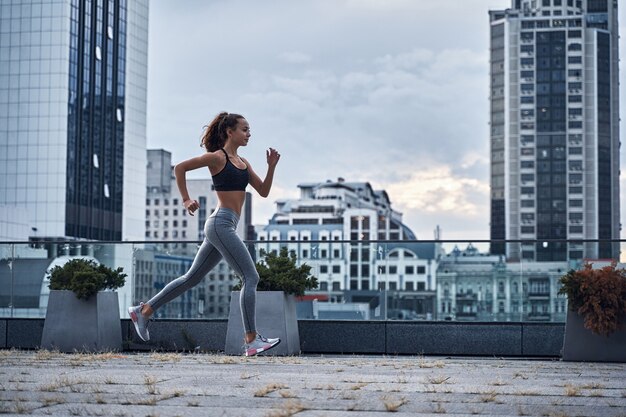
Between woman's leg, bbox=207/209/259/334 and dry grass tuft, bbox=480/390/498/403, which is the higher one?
woman's leg, bbox=207/209/259/334

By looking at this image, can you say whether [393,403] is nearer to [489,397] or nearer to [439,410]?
[439,410]

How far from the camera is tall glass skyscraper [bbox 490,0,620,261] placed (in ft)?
575

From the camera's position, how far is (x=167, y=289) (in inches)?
344

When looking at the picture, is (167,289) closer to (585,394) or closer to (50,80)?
Answer: (585,394)

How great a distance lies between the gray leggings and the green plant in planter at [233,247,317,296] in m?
3.14

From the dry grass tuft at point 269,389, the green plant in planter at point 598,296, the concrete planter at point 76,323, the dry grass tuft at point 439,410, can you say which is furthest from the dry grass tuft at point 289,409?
the concrete planter at point 76,323

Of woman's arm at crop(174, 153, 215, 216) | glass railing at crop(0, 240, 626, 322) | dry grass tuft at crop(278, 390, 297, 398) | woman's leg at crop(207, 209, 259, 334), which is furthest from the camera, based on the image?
glass railing at crop(0, 240, 626, 322)

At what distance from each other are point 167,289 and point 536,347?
534 centimetres

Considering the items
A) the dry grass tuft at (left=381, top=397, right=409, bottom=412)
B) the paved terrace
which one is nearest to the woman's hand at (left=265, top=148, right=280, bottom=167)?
the paved terrace

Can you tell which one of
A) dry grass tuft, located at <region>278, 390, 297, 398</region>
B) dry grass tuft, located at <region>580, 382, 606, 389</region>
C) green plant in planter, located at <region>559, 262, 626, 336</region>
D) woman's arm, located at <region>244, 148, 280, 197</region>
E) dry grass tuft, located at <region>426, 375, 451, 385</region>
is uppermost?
woman's arm, located at <region>244, 148, 280, 197</region>

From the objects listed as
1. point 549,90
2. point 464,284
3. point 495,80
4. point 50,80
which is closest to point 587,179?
point 549,90

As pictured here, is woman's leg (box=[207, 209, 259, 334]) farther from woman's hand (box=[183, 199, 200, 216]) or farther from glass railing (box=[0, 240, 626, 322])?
glass railing (box=[0, 240, 626, 322])

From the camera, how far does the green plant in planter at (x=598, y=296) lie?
10.7 metres

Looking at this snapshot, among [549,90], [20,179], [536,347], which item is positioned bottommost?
[536,347]
